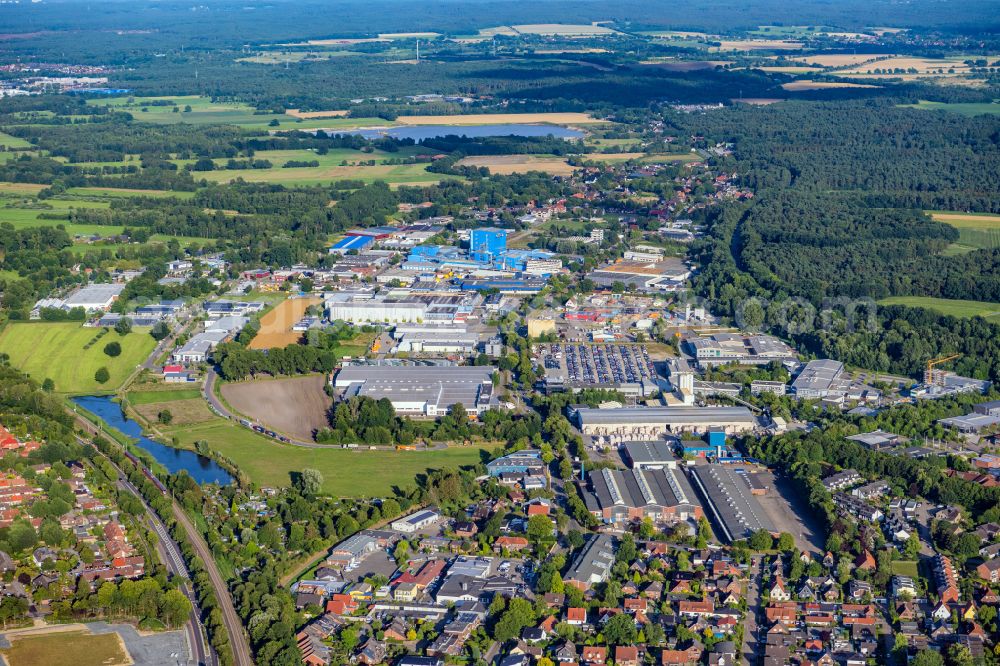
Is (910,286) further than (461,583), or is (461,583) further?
(910,286)

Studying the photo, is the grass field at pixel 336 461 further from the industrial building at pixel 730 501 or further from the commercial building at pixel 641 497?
the industrial building at pixel 730 501

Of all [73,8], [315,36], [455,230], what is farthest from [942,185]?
[73,8]

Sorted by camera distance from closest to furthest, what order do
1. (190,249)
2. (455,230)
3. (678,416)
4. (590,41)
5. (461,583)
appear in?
1. (461,583)
2. (678,416)
3. (190,249)
4. (455,230)
5. (590,41)

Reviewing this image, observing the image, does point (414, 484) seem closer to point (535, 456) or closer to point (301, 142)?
point (535, 456)

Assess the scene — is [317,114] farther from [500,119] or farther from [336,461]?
[336,461]

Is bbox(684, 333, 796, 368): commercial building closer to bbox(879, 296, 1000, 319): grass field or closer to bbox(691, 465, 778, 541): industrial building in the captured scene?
bbox(879, 296, 1000, 319): grass field

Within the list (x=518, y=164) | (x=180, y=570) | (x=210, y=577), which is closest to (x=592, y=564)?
(x=210, y=577)

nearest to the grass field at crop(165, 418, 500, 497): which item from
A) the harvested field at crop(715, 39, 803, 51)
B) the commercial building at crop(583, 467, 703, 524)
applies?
the commercial building at crop(583, 467, 703, 524)
